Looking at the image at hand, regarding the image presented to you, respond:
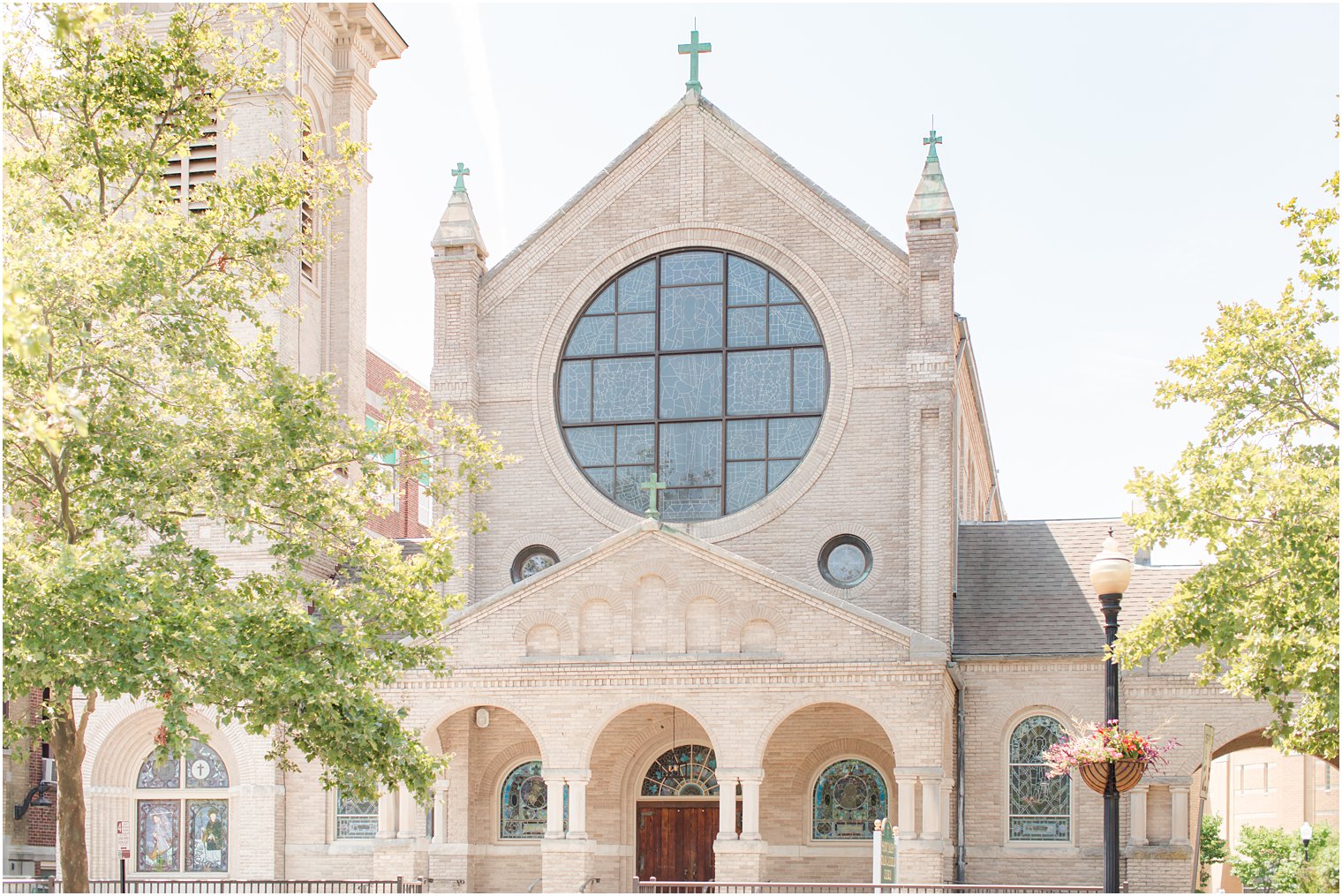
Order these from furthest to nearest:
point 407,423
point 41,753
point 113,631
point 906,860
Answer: point 41,753, point 906,860, point 407,423, point 113,631

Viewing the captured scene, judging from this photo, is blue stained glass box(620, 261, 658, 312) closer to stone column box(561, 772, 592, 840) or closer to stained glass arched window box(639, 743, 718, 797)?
stained glass arched window box(639, 743, 718, 797)

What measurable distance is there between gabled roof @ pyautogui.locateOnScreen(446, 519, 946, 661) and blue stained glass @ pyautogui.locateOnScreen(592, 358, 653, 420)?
4233 millimetres

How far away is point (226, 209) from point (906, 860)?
14051 mm

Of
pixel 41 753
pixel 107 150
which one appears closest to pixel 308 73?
pixel 41 753

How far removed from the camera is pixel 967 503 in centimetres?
3534

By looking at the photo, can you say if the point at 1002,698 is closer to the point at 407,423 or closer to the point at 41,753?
the point at 407,423

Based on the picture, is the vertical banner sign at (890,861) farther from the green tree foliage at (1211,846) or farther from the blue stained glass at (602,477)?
the green tree foliage at (1211,846)

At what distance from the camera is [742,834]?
26.0m

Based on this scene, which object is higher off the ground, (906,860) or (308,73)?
(308,73)

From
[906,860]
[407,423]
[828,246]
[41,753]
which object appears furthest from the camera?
[41,753]

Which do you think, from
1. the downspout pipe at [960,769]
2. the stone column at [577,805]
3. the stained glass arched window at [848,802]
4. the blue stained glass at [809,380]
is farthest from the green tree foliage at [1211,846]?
the stone column at [577,805]

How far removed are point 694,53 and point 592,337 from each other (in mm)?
5564

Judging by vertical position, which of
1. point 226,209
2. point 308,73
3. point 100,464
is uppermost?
point 308,73

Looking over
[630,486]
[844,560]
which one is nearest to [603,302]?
[630,486]
